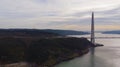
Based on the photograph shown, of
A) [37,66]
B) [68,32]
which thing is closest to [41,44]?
[37,66]

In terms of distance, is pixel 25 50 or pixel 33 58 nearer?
pixel 33 58

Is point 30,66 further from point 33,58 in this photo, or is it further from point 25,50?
point 25,50

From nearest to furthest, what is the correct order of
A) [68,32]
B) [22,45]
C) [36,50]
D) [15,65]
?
1. [15,65]
2. [36,50]
3. [22,45]
4. [68,32]

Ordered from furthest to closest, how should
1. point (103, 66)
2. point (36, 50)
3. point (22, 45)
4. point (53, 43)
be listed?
point (53, 43) < point (22, 45) < point (36, 50) < point (103, 66)

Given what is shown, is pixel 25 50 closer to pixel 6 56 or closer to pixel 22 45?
pixel 22 45

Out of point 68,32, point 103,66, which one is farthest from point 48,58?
point 68,32

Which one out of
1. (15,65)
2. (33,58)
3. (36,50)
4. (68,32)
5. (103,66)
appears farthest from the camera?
(68,32)

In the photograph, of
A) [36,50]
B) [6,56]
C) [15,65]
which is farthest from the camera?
[36,50]

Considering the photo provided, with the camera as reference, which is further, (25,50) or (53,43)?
(53,43)

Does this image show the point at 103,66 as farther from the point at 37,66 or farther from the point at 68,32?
the point at 68,32
